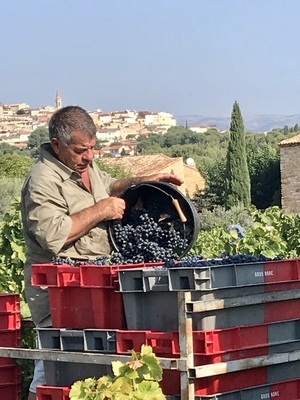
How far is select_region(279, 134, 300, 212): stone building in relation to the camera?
2131 inches

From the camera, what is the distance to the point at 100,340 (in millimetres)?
4484

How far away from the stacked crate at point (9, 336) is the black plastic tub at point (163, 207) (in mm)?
655

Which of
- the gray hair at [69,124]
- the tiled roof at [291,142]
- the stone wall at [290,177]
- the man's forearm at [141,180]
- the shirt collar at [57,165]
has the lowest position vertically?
the stone wall at [290,177]

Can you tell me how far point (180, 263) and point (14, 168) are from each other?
57.3 meters

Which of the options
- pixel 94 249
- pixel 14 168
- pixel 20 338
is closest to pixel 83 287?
pixel 94 249

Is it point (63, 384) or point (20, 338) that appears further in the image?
point (20, 338)

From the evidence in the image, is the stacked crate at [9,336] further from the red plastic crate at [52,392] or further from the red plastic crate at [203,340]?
the red plastic crate at [203,340]

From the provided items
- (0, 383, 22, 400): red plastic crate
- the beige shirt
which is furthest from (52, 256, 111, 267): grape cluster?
(0, 383, 22, 400): red plastic crate

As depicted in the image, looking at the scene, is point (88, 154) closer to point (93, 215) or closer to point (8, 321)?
point (93, 215)

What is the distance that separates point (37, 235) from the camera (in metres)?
4.82

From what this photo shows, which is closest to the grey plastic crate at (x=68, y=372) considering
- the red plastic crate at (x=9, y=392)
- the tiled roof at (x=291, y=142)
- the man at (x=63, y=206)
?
the man at (x=63, y=206)

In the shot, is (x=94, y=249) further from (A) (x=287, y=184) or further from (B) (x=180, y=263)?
(A) (x=287, y=184)

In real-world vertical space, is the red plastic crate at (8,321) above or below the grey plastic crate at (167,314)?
below

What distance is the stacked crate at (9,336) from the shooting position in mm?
5281
